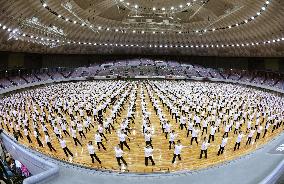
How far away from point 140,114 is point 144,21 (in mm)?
11873

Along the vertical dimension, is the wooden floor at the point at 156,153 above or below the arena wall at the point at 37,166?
below

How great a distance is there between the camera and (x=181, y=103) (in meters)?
23.4

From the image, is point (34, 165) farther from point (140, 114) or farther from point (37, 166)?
point (140, 114)

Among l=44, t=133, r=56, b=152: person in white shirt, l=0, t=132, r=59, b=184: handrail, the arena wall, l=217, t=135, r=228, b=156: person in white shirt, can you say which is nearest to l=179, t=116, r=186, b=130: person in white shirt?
l=217, t=135, r=228, b=156: person in white shirt

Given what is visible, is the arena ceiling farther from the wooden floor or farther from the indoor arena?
the wooden floor

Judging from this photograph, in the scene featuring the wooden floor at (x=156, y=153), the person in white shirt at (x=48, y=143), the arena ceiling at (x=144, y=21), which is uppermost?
the arena ceiling at (x=144, y=21)

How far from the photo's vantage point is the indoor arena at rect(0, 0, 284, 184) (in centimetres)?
758

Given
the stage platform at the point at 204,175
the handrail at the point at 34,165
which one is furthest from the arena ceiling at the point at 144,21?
the stage platform at the point at 204,175

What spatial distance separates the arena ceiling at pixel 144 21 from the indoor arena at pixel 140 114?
15 cm

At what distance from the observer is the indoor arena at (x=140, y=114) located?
7.58 meters

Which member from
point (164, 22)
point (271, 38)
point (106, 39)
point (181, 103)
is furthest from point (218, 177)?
point (106, 39)

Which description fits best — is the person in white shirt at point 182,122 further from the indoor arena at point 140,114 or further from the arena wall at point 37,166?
the arena wall at point 37,166

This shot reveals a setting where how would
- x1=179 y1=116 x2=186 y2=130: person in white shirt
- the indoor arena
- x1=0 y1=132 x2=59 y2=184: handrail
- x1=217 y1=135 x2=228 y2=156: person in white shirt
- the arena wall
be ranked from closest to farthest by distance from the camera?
the arena wall, x1=0 y1=132 x2=59 y2=184: handrail, the indoor arena, x1=217 y1=135 x2=228 y2=156: person in white shirt, x1=179 y1=116 x2=186 y2=130: person in white shirt

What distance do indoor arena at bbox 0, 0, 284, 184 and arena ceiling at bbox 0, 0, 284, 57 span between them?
0.49 feet
